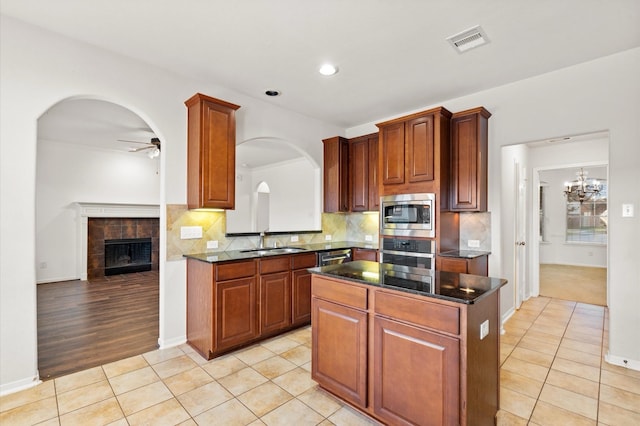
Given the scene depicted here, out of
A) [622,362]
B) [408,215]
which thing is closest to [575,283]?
[622,362]

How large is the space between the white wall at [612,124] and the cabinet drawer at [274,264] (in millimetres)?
2861

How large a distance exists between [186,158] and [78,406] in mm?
Result: 2264

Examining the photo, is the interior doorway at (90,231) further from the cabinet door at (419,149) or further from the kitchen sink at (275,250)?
the cabinet door at (419,149)

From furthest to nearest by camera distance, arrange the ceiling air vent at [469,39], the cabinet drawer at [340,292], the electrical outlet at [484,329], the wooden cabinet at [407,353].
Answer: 1. the ceiling air vent at [469,39]
2. the cabinet drawer at [340,292]
3. the electrical outlet at [484,329]
4. the wooden cabinet at [407,353]

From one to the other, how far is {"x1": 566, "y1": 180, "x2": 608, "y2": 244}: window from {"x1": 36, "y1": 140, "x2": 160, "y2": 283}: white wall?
36.6 feet

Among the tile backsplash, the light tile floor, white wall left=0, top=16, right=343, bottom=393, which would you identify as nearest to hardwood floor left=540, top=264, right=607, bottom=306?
the light tile floor

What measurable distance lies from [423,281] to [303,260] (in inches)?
77.0

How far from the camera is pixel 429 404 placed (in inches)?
64.8

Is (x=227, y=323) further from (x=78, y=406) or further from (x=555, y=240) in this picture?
(x=555, y=240)

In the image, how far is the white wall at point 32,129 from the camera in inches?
92.4

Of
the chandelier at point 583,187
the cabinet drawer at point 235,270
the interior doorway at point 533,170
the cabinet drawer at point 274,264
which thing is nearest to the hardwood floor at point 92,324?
the cabinet drawer at point 235,270

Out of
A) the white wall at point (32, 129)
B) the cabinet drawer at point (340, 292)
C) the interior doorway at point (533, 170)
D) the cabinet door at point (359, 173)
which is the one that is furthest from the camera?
the cabinet door at point (359, 173)

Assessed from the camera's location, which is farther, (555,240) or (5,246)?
(555,240)

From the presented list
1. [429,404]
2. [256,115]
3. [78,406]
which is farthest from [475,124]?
[78,406]
